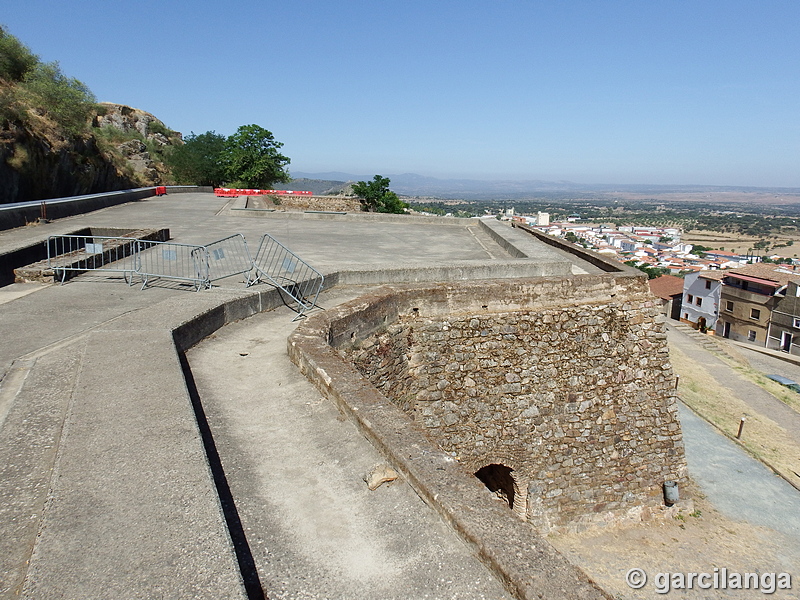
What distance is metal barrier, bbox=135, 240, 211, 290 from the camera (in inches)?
285

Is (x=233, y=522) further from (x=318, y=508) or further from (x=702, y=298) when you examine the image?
(x=702, y=298)

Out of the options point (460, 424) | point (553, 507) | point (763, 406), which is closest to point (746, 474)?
point (553, 507)

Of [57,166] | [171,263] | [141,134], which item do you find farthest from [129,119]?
[171,263]

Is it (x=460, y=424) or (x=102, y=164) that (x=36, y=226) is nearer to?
(x=460, y=424)

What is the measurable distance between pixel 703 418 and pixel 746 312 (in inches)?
1174

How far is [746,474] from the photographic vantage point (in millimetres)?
10609

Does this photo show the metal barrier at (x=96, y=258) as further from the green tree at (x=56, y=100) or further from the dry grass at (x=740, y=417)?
the dry grass at (x=740, y=417)

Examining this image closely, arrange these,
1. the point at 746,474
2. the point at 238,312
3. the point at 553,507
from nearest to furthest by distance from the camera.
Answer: the point at 238,312, the point at 553,507, the point at 746,474

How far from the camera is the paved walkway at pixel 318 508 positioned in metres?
2.22

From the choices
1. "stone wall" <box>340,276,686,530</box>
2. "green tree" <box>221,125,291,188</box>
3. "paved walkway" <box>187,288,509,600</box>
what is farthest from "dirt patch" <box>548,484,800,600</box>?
"green tree" <box>221,125,291,188</box>

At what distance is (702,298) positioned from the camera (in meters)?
43.1

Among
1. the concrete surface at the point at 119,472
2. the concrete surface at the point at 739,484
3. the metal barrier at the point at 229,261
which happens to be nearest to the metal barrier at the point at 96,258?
the metal barrier at the point at 229,261

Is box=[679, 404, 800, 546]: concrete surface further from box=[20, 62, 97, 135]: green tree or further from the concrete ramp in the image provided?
box=[20, 62, 97, 135]: green tree

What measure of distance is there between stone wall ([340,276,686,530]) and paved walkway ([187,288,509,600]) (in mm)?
Result: 1899
